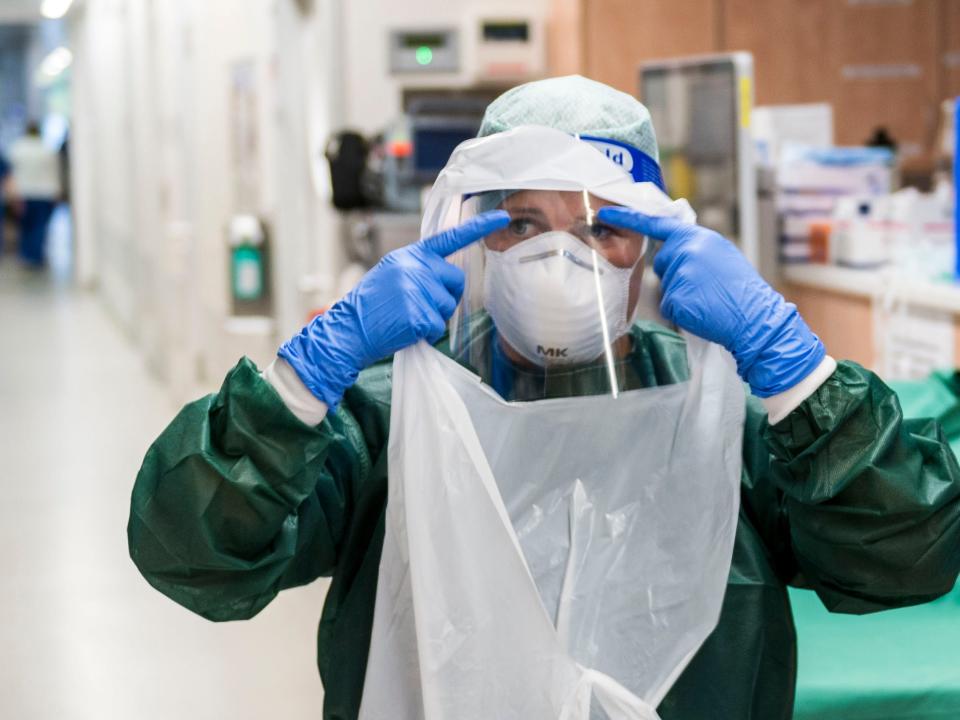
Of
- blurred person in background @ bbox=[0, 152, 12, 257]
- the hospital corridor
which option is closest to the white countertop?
the hospital corridor

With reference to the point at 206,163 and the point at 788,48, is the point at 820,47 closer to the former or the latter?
the point at 788,48

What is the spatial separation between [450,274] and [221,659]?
101 inches

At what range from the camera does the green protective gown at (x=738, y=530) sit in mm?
1252

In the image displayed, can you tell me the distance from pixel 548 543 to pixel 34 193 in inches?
630

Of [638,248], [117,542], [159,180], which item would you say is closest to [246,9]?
[159,180]

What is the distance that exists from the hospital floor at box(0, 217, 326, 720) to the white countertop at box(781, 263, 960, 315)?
178 centimetres

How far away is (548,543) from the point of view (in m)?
1.43

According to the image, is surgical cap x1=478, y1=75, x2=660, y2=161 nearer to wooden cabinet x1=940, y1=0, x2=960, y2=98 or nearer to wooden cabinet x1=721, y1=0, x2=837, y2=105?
wooden cabinet x1=721, y1=0, x2=837, y2=105

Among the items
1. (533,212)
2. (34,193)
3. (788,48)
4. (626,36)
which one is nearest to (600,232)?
(533,212)

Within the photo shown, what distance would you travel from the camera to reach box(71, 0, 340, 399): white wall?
5.79 meters

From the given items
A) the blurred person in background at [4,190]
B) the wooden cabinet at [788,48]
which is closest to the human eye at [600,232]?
the wooden cabinet at [788,48]

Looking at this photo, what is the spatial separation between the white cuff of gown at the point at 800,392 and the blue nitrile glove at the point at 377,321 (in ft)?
1.10

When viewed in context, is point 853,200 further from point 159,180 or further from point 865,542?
point 159,180

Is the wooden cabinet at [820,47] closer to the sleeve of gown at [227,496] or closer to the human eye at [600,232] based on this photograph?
the human eye at [600,232]
